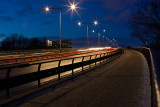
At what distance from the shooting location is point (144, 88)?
23.2ft

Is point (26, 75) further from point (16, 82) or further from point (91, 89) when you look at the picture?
point (91, 89)

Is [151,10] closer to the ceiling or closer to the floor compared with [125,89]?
closer to the ceiling

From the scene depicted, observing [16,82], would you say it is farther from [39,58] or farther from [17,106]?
[39,58]

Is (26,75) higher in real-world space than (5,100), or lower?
higher

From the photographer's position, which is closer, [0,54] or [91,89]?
[91,89]

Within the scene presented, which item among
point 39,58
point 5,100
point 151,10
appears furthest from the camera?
point 39,58

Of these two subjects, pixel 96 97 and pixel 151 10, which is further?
pixel 151 10

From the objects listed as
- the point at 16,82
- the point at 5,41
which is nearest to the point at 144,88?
the point at 16,82

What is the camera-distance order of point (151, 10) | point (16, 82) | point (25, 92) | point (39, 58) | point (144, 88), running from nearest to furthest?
point (16, 82), point (25, 92), point (144, 88), point (151, 10), point (39, 58)

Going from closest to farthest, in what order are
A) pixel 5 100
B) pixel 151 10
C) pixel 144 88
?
pixel 5 100
pixel 144 88
pixel 151 10

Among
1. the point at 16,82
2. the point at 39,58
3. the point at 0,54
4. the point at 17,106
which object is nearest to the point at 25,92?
the point at 16,82

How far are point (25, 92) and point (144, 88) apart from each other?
17.1 feet

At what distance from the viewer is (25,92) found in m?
6.59

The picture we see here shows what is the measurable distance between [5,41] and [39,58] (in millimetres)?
80421
